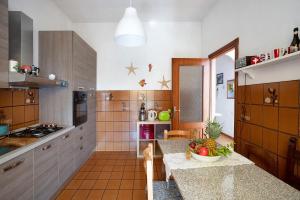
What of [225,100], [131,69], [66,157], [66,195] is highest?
[131,69]

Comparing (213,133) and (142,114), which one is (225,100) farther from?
(213,133)

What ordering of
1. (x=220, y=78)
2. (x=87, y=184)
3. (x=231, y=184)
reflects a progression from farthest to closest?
(x=220, y=78) < (x=87, y=184) < (x=231, y=184)

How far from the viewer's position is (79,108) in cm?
271

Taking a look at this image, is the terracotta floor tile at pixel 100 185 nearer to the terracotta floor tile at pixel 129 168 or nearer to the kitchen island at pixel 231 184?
the terracotta floor tile at pixel 129 168

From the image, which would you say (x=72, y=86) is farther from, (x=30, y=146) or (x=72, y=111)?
(x=30, y=146)

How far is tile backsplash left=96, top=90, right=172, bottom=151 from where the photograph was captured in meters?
3.66

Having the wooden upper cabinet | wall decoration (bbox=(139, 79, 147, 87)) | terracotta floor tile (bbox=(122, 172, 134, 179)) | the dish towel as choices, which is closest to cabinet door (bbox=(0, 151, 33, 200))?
the wooden upper cabinet

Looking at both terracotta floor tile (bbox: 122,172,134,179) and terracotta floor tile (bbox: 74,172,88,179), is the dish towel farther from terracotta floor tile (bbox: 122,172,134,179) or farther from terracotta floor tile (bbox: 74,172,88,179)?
terracotta floor tile (bbox: 74,172,88,179)

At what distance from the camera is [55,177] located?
2010 millimetres

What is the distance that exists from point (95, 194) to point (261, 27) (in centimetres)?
262

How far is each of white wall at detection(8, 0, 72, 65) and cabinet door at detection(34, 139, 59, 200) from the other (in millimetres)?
1271

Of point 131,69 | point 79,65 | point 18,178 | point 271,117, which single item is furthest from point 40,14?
point 271,117

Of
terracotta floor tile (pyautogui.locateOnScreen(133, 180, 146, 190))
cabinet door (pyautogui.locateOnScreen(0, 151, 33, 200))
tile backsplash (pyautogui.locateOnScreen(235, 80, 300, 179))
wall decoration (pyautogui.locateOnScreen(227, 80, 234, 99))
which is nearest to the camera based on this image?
cabinet door (pyautogui.locateOnScreen(0, 151, 33, 200))

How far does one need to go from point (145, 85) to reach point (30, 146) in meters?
2.40
